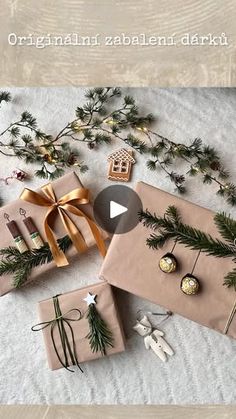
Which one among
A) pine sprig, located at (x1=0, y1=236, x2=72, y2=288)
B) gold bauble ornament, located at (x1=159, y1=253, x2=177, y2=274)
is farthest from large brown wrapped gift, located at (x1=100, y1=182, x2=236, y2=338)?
pine sprig, located at (x1=0, y1=236, x2=72, y2=288)

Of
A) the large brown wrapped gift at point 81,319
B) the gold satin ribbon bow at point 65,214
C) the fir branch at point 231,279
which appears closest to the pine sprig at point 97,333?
the large brown wrapped gift at point 81,319

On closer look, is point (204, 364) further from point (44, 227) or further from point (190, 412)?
point (44, 227)

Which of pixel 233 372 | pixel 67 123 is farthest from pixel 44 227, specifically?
Result: pixel 233 372

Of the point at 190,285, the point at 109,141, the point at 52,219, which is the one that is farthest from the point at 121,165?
the point at 190,285

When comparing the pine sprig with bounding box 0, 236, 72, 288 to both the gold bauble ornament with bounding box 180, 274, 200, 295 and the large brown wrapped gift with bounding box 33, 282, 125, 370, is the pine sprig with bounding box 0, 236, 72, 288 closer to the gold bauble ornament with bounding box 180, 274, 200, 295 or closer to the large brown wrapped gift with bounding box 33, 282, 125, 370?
the large brown wrapped gift with bounding box 33, 282, 125, 370

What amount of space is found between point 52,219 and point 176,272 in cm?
25

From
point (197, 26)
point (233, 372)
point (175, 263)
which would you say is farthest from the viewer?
point (233, 372)

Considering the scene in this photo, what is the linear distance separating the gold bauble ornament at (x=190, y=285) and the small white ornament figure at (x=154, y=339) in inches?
5.8

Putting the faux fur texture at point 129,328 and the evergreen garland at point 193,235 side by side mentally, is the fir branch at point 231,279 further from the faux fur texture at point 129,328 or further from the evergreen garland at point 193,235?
the faux fur texture at point 129,328

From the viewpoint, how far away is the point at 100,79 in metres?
0.94

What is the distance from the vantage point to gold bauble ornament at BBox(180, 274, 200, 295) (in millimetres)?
1008

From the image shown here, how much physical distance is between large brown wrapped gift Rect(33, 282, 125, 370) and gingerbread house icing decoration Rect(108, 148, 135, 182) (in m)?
0.21

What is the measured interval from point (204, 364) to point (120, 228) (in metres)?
0.32

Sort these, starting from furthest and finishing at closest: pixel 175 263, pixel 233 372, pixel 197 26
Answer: pixel 233 372
pixel 175 263
pixel 197 26
